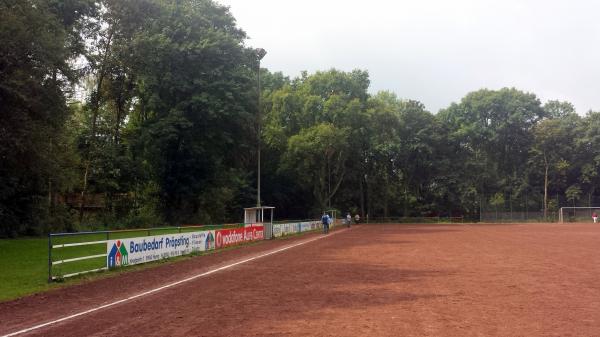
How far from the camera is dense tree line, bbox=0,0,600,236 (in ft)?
84.8

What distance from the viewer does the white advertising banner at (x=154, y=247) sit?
16.9 meters

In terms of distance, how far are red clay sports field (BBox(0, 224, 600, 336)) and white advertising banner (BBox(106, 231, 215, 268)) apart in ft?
3.77

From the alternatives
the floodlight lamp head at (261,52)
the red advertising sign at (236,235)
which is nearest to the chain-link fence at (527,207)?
the red advertising sign at (236,235)

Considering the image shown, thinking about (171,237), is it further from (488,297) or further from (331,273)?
(488,297)

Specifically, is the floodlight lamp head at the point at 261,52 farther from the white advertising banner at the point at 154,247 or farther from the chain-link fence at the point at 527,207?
the chain-link fence at the point at 527,207

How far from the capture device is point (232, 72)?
39500 mm

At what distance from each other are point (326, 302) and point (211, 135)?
30270 mm

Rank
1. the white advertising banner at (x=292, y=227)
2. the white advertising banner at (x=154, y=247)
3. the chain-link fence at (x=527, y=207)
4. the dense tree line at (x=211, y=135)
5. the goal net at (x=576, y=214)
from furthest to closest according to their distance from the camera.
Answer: the chain-link fence at (x=527, y=207)
the goal net at (x=576, y=214)
the white advertising banner at (x=292, y=227)
the dense tree line at (x=211, y=135)
the white advertising banner at (x=154, y=247)

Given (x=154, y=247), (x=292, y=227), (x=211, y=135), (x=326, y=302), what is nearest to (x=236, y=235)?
(x=154, y=247)

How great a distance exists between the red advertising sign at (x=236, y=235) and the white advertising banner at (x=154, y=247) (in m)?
1.00

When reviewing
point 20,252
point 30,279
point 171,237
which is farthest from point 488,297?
point 20,252

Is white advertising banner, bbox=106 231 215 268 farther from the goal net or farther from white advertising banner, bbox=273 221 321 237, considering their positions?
the goal net

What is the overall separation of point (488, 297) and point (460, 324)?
10.4ft

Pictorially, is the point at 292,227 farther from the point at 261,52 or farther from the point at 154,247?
the point at 154,247
